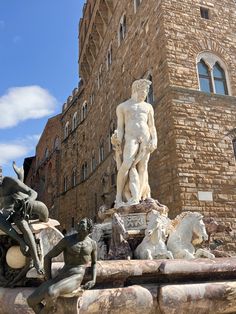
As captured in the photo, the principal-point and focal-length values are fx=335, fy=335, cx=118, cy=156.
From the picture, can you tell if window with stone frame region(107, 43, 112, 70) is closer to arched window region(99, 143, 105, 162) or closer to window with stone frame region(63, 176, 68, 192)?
arched window region(99, 143, 105, 162)

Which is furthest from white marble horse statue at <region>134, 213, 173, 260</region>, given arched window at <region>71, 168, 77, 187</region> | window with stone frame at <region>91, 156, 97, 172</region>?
arched window at <region>71, 168, 77, 187</region>

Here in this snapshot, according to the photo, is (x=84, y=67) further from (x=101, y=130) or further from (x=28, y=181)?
(x=28, y=181)

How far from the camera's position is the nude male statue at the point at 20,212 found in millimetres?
2674

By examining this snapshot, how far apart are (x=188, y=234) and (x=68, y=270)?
245 cm

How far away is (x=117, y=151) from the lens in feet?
18.6

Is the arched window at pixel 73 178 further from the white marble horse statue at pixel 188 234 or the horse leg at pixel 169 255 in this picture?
the horse leg at pixel 169 255

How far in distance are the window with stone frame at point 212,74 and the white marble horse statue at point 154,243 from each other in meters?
6.84

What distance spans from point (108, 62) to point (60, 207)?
36.7 feet

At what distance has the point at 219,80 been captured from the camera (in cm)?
1062

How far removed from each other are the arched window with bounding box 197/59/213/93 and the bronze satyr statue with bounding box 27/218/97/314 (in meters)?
8.52

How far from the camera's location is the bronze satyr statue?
234 cm

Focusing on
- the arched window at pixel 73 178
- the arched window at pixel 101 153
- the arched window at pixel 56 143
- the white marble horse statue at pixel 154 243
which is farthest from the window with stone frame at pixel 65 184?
the white marble horse statue at pixel 154 243

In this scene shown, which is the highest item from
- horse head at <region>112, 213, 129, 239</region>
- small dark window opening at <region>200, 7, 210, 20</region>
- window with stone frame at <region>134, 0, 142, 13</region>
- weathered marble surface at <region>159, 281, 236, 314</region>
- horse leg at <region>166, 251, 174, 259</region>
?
window with stone frame at <region>134, 0, 142, 13</region>

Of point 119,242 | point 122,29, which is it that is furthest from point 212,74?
point 119,242
